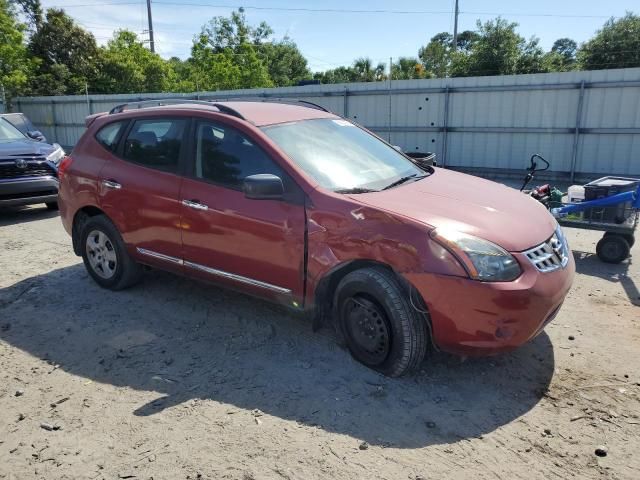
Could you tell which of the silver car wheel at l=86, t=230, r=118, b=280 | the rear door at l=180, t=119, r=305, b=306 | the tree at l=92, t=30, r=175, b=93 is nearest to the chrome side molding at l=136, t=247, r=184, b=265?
the rear door at l=180, t=119, r=305, b=306

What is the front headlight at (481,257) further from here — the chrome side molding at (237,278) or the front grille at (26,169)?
the front grille at (26,169)

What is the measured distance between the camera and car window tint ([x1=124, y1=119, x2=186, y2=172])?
14.3 feet

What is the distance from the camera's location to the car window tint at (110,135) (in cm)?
490

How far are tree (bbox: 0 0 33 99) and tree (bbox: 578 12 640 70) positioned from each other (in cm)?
2992

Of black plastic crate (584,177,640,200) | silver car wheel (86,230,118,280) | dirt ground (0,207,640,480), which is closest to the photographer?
dirt ground (0,207,640,480)

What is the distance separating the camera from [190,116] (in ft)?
14.0

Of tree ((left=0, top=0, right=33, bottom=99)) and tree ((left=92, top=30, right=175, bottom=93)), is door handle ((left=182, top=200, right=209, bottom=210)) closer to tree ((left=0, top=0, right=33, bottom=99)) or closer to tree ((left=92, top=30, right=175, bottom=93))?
tree ((left=0, top=0, right=33, bottom=99))

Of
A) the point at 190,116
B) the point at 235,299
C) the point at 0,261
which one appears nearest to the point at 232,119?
the point at 190,116

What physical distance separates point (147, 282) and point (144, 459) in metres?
2.86

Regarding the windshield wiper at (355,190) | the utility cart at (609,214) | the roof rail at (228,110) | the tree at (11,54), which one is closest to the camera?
the windshield wiper at (355,190)

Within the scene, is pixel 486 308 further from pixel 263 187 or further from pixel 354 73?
pixel 354 73

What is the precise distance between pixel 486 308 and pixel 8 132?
957cm

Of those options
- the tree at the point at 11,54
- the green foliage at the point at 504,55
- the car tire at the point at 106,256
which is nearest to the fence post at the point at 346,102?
the car tire at the point at 106,256

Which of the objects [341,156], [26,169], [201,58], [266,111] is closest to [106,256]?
[266,111]
